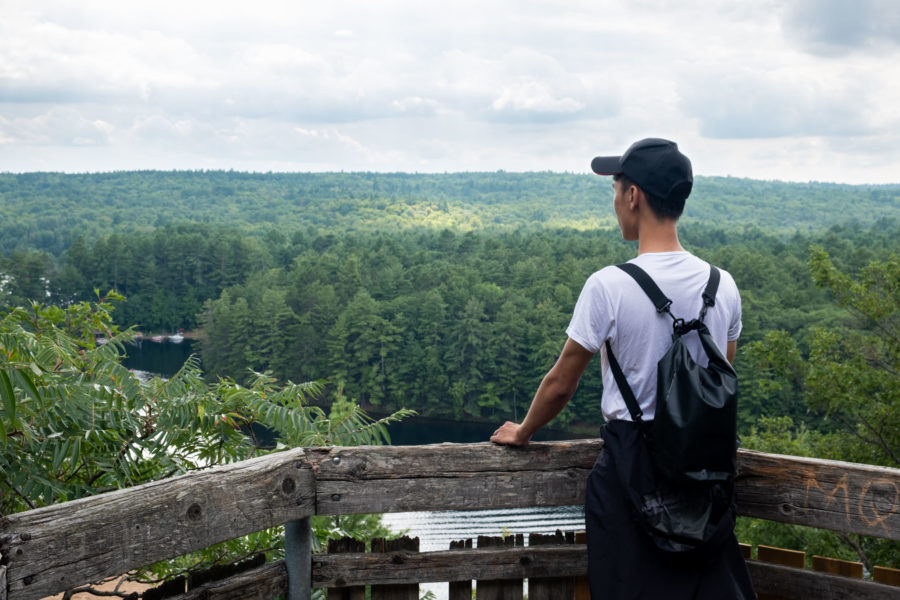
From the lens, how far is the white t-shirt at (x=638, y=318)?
7.36 feet

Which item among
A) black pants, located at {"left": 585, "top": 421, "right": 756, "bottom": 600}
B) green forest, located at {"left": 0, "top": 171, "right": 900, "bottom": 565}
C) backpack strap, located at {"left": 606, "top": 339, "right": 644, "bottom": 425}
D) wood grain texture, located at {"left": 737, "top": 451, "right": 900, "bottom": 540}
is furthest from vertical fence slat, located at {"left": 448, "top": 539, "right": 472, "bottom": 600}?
green forest, located at {"left": 0, "top": 171, "right": 900, "bottom": 565}

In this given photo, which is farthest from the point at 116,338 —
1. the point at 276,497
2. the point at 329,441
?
the point at 276,497

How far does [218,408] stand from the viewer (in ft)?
11.5

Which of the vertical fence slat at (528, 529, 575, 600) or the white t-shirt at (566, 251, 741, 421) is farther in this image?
the vertical fence slat at (528, 529, 575, 600)

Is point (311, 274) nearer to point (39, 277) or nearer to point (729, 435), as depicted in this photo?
point (39, 277)

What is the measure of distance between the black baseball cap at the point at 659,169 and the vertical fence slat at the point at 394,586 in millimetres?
1259

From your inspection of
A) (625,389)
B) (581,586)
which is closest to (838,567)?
(581,586)

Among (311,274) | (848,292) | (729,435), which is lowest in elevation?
(311,274)

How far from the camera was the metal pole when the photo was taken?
2.39 m

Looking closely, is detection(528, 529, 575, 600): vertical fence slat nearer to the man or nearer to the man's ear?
the man

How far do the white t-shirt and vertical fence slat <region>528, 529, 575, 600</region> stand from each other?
0.53 m

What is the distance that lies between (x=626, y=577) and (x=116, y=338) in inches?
125

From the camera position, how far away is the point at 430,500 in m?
2.50

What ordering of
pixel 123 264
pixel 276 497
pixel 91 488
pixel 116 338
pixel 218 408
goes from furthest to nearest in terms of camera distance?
pixel 123 264, pixel 116 338, pixel 218 408, pixel 91 488, pixel 276 497
